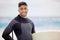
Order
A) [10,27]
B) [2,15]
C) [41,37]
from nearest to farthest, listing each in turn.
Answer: [10,27] < [41,37] < [2,15]

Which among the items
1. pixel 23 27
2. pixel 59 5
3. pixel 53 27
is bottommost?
pixel 53 27

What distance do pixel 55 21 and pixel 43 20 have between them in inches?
8.9

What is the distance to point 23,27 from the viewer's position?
66.4 inches

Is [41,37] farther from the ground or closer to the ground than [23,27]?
closer to the ground

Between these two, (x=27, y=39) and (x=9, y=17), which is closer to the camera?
(x=27, y=39)

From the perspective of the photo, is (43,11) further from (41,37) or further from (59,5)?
(41,37)

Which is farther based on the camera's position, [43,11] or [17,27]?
[43,11]

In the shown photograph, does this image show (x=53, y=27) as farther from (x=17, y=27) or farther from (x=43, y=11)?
(x=17, y=27)

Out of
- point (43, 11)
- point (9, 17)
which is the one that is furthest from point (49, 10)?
point (9, 17)

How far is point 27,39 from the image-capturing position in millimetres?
1665

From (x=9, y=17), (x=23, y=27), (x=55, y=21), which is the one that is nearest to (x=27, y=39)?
(x=23, y=27)

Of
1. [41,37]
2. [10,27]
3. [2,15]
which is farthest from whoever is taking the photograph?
[2,15]

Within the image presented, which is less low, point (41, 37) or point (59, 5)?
point (59, 5)

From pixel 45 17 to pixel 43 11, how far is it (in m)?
0.12
